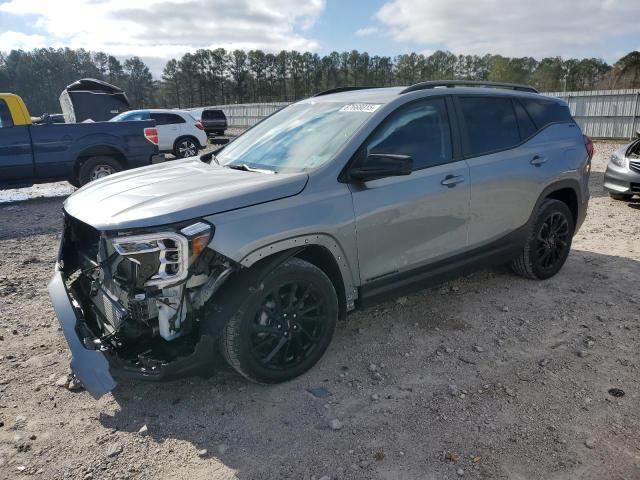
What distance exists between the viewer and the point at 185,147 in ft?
53.6

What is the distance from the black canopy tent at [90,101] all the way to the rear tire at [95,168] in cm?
804

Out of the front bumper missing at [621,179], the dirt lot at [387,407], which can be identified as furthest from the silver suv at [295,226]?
the front bumper missing at [621,179]

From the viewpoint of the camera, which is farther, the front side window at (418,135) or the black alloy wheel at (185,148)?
the black alloy wheel at (185,148)

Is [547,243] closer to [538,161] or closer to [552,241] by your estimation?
[552,241]

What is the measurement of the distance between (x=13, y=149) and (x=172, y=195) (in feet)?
24.5

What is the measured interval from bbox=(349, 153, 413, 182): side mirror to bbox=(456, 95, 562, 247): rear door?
41.9 inches

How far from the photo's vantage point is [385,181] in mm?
3357

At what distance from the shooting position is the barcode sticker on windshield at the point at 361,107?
3.49 meters

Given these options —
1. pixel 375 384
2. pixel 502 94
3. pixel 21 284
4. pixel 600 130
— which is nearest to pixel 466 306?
pixel 375 384

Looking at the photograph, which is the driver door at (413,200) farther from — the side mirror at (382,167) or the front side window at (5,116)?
the front side window at (5,116)

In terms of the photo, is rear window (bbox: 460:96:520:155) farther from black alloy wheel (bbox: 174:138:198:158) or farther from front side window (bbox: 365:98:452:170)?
black alloy wheel (bbox: 174:138:198:158)

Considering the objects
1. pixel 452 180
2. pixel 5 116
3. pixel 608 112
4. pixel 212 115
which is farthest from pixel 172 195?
pixel 212 115

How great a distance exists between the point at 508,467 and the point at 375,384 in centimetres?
96

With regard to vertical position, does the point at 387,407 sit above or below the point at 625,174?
below
